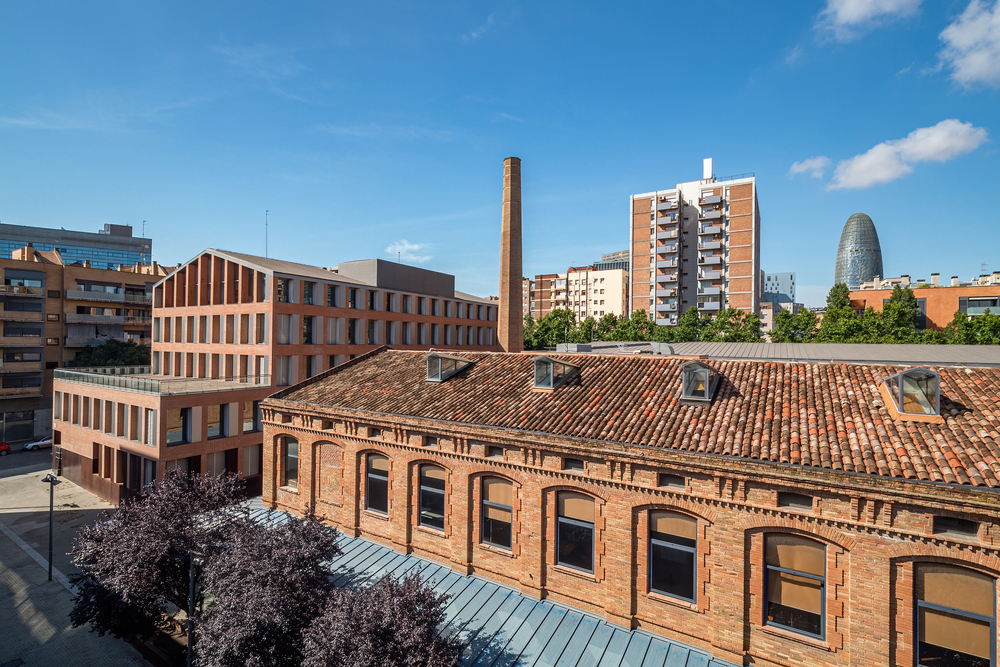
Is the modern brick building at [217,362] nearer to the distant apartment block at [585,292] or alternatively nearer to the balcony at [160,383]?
the balcony at [160,383]

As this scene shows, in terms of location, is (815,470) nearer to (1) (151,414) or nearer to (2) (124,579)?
(2) (124,579)

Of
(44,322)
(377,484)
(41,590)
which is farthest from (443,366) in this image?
(44,322)

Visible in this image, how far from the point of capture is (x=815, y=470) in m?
10.4

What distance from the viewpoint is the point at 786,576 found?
11.1m

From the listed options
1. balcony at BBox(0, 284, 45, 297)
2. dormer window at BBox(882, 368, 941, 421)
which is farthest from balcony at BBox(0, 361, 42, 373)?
dormer window at BBox(882, 368, 941, 421)

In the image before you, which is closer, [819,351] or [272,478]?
[272,478]

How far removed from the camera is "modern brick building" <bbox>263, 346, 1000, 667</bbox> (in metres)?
9.89

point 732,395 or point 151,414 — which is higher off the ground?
point 732,395

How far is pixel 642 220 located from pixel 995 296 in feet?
169

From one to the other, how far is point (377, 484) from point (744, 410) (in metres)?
12.6

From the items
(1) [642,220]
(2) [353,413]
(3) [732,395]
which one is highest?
(1) [642,220]

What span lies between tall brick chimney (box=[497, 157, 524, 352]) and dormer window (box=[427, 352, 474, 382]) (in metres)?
24.3

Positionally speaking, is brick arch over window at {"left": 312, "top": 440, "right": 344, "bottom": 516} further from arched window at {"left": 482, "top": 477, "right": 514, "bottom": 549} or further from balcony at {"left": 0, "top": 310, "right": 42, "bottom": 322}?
balcony at {"left": 0, "top": 310, "right": 42, "bottom": 322}

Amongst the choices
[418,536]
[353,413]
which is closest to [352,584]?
[418,536]
